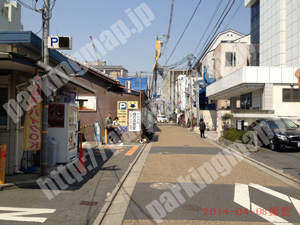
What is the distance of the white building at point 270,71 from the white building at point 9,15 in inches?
1078

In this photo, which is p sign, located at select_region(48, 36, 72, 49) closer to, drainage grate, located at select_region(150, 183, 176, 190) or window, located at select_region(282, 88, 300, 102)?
drainage grate, located at select_region(150, 183, 176, 190)

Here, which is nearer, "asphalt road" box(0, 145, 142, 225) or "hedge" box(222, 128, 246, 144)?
"asphalt road" box(0, 145, 142, 225)

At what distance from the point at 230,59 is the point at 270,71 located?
17.5 m

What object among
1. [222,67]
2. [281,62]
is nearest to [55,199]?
[281,62]

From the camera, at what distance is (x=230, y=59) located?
38.6m

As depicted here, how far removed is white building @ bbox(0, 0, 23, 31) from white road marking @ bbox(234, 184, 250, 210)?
36.0 meters

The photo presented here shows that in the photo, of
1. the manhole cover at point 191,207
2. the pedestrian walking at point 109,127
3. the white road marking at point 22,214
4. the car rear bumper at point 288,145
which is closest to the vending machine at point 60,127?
the white road marking at point 22,214

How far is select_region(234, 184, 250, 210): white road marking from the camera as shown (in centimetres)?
614

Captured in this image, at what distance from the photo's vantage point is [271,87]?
2156cm

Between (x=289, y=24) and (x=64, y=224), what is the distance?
100 feet

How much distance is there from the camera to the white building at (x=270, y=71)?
2147 cm

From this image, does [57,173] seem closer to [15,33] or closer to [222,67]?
[15,33]

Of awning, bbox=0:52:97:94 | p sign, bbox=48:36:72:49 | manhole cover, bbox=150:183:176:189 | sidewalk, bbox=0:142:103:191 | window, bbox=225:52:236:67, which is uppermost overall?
window, bbox=225:52:236:67

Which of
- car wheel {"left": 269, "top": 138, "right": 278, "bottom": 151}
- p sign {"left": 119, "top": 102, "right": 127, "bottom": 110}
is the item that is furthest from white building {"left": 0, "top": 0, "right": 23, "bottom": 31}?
car wheel {"left": 269, "top": 138, "right": 278, "bottom": 151}
